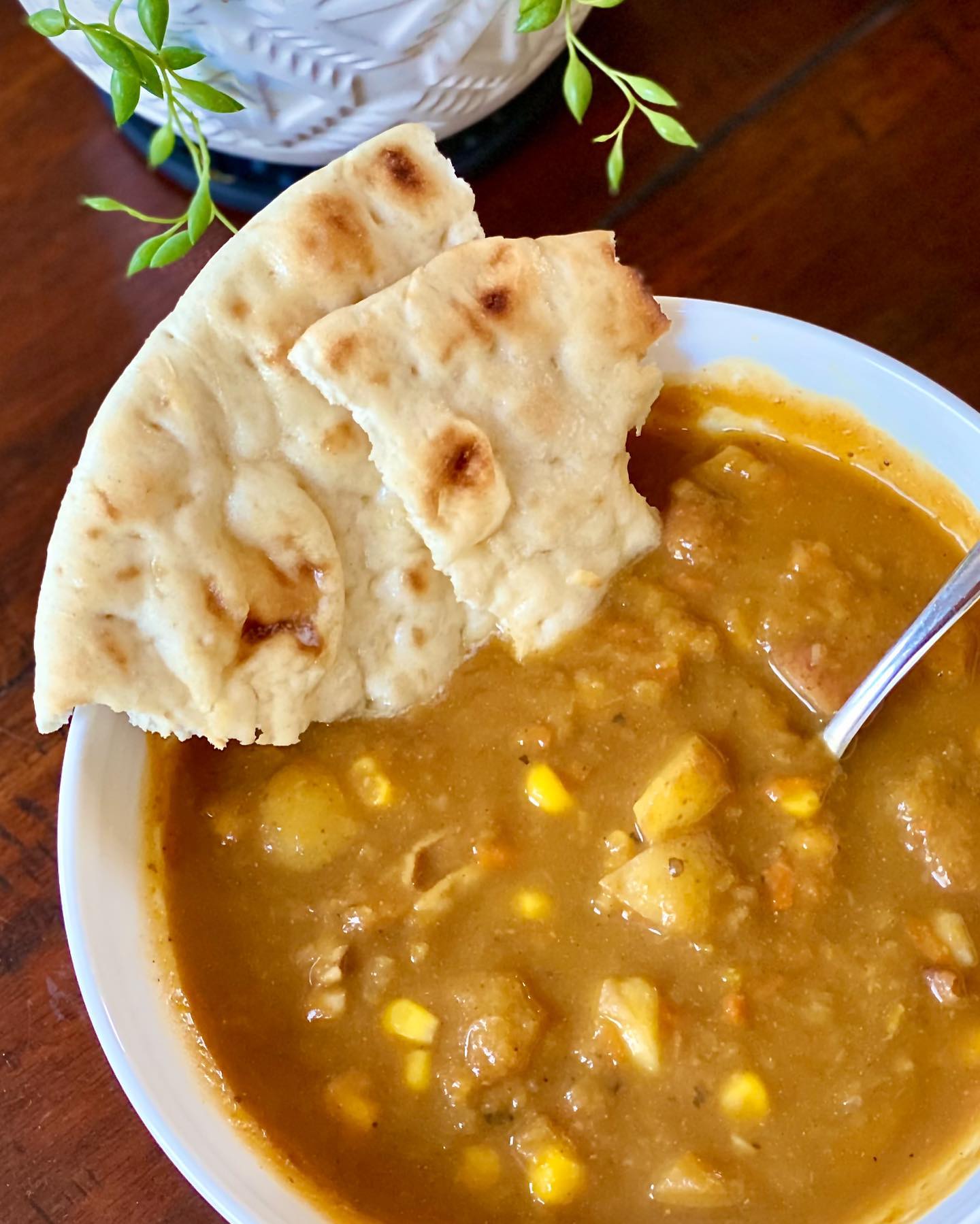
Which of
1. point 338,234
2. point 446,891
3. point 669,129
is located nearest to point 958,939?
point 446,891

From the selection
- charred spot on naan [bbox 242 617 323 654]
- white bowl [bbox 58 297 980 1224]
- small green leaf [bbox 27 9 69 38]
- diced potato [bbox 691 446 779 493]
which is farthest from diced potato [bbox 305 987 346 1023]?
small green leaf [bbox 27 9 69 38]

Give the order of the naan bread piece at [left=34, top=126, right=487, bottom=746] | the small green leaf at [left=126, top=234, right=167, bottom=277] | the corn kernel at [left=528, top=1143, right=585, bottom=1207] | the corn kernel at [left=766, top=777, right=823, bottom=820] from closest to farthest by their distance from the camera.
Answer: the naan bread piece at [left=34, top=126, right=487, bottom=746]
the corn kernel at [left=528, top=1143, right=585, bottom=1207]
the corn kernel at [left=766, top=777, right=823, bottom=820]
the small green leaf at [left=126, top=234, right=167, bottom=277]

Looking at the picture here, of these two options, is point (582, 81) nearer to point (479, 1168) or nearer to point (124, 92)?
point (124, 92)

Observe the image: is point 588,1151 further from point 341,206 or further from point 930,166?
point 930,166

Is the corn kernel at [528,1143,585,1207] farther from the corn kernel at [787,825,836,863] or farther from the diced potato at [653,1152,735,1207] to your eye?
the corn kernel at [787,825,836,863]

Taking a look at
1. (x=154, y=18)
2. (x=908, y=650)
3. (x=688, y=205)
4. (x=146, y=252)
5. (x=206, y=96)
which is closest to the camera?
(x=154, y=18)

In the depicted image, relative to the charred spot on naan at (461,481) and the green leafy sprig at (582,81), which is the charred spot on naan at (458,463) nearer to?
the charred spot on naan at (461,481)

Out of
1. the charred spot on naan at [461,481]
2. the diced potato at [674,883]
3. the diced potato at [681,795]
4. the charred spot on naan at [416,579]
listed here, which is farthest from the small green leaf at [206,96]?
the diced potato at [674,883]
